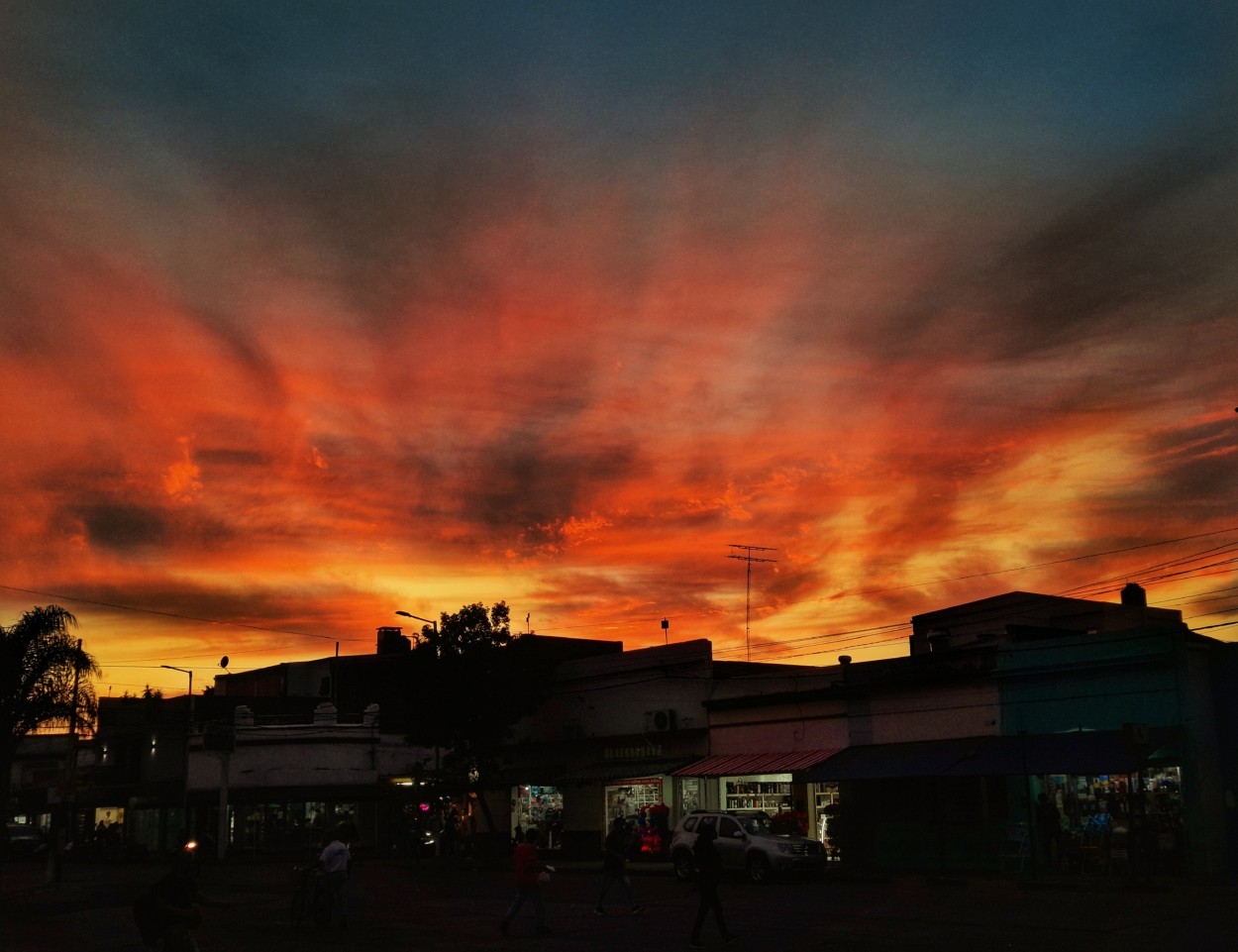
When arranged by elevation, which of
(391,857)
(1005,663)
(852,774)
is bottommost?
(391,857)

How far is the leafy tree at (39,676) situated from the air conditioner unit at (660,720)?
2289 cm

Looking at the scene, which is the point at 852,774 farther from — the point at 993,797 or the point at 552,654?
the point at 552,654

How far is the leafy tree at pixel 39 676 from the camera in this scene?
49.8 meters

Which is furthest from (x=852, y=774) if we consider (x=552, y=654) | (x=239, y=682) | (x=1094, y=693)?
(x=239, y=682)

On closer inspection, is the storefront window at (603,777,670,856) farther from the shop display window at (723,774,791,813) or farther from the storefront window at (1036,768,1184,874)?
the storefront window at (1036,768,1184,874)

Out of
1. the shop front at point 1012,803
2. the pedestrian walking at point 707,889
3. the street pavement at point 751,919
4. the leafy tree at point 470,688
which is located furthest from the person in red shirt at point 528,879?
the leafy tree at point 470,688

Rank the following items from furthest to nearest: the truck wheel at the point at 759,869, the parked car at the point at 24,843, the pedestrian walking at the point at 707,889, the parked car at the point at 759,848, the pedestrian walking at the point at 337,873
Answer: the parked car at the point at 24,843, the truck wheel at the point at 759,869, the parked car at the point at 759,848, the pedestrian walking at the point at 337,873, the pedestrian walking at the point at 707,889

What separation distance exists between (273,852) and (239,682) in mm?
27610

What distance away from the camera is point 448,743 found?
53.5 metres

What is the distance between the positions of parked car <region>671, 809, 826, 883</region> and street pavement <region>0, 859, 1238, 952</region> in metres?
0.61

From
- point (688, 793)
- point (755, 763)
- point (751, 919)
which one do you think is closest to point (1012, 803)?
point (755, 763)

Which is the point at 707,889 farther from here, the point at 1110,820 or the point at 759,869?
the point at 1110,820

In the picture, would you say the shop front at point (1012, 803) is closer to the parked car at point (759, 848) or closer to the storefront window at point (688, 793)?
the parked car at point (759, 848)

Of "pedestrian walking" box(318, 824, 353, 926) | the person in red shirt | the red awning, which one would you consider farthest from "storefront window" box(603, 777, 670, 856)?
the person in red shirt
